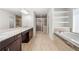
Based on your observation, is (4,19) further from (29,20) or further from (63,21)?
(63,21)

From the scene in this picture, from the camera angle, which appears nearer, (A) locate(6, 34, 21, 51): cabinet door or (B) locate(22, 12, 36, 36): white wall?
(A) locate(6, 34, 21, 51): cabinet door

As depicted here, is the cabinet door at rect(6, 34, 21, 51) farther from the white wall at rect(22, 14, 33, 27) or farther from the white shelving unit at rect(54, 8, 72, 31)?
the white shelving unit at rect(54, 8, 72, 31)

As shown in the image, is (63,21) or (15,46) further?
(63,21)

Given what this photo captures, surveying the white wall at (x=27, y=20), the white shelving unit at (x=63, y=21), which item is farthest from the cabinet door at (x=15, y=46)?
the white shelving unit at (x=63, y=21)

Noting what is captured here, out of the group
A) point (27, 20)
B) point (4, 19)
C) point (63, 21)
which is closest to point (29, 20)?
point (27, 20)

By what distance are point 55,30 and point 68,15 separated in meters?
0.30

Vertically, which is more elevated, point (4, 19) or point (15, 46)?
point (4, 19)

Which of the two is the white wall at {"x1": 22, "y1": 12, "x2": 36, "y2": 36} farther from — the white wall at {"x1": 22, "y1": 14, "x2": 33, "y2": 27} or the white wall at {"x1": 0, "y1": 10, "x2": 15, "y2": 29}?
the white wall at {"x1": 0, "y1": 10, "x2": 15, "y2": 29}

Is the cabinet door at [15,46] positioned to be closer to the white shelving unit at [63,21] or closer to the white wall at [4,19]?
the white wall at [4,19]

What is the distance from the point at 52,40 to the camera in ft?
4.73

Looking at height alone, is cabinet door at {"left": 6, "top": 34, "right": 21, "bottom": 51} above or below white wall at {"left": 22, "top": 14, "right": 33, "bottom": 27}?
below

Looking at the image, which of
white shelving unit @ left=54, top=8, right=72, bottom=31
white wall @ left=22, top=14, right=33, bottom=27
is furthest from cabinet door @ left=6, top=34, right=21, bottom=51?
white shelving unit @ left=54, top=8, right=72, bottom=31
